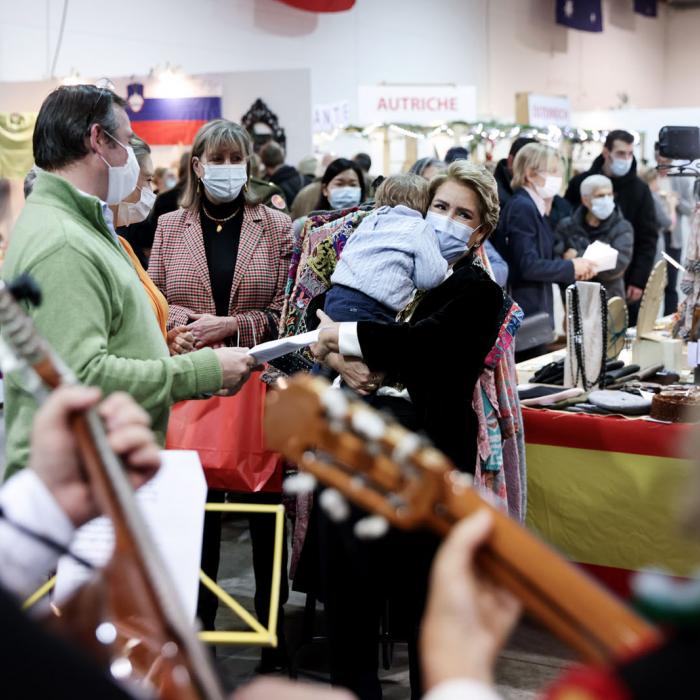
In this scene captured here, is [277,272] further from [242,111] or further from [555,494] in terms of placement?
[242,111]

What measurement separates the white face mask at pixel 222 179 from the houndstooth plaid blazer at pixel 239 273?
0.10m

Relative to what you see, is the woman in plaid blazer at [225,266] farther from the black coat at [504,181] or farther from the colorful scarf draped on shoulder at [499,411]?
the black coat at [504,181]

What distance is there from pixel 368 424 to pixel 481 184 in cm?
195

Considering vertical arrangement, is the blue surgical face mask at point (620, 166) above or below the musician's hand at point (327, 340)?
above

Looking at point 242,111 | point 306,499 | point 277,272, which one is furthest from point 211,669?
Result: point 242,111

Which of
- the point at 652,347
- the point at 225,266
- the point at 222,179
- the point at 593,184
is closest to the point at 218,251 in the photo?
the point at 225,266

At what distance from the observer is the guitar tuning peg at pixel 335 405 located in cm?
104

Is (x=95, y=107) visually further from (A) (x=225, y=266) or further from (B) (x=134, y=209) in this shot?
(A) (x=225, y=266)

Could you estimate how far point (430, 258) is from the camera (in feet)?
9.03

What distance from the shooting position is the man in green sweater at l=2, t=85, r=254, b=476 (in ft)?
6.77

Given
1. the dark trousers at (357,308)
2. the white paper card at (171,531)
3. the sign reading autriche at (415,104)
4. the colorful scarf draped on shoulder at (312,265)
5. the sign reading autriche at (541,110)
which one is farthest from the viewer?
the sign reading autriche at (541,110)

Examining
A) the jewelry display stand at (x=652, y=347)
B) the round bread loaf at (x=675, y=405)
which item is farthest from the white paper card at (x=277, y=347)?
the jewelry display stand at (x=652, y=347)

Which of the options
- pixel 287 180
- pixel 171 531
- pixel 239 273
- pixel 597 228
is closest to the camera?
pixel 171 531

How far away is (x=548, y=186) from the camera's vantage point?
19.5 feet
